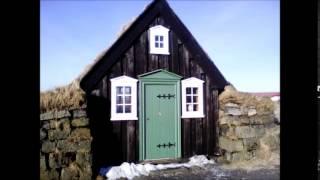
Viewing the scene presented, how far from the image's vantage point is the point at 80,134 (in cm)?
621

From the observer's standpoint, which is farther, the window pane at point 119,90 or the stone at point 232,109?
the stone at point 232,109

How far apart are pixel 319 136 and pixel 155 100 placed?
622 cm

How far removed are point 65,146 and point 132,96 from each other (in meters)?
2.44

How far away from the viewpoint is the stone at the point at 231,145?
26.7 feet

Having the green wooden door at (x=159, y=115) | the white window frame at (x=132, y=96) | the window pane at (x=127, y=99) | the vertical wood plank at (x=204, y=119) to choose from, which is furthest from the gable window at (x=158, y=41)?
the window pane at (x=127, y=99)

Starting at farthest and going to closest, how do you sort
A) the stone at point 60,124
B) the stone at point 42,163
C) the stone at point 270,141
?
the stone at point 270,141 → the stone at point 60,124 → the stone at point 42,163

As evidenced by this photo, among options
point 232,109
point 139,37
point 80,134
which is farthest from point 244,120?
point 80,134

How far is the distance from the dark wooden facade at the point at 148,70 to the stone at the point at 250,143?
0.97m

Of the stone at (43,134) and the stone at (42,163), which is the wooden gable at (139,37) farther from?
the stone at (42,163)

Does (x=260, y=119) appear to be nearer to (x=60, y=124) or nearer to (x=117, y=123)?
(x=117, y=123)

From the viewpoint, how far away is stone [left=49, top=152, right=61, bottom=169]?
5.76m

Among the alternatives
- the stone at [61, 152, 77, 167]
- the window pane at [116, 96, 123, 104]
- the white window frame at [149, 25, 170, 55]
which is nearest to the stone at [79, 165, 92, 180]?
the stone at [61, 152, 77, 167]

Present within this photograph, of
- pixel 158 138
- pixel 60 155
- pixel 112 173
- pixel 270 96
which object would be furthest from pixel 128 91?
pixel 270 96

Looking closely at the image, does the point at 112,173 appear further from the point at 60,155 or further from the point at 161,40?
the point at 161,40
